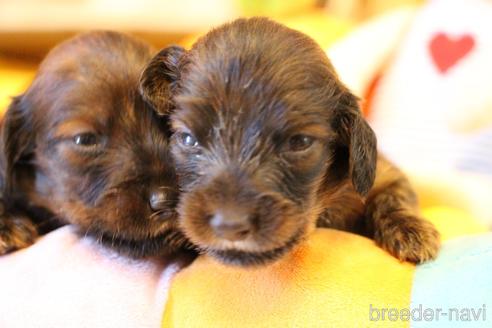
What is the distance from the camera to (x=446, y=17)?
2.52 metres

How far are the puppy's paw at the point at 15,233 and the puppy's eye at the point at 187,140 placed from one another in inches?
24.3

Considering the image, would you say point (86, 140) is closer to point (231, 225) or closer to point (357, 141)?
point (231, 225)

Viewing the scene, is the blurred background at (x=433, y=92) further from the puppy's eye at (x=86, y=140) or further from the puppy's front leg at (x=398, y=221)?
the puppy's eye at (x=86, y=140)

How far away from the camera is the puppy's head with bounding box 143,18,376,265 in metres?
1.30

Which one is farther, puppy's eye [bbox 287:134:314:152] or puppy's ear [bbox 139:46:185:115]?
puppy's ear [bbox 139:46:185:115]

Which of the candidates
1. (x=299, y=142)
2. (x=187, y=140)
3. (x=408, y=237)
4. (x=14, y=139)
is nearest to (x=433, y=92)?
(x=408, y=237)

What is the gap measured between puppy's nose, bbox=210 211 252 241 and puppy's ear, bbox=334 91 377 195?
409mm

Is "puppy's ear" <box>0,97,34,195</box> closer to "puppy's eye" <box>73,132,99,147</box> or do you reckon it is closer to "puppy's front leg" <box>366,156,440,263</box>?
"puppy's eye" <box>73,132,99,147</box>

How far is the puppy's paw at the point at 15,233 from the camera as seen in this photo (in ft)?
5.58

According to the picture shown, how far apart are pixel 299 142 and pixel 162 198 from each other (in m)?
0.38

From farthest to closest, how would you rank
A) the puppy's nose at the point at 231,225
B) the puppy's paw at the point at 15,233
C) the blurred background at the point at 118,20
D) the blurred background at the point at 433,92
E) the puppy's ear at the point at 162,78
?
the blurred background at the point at 118,20, the blurred background at the point at 433,92, the puppy's paw at the point at 15,233, the puppy's ear at the point at 162,78, the puppy's nose at the point at 231,225

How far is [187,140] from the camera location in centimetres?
149

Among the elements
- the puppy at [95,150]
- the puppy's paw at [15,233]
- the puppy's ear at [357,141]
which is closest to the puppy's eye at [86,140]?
the puppy at [95,150]

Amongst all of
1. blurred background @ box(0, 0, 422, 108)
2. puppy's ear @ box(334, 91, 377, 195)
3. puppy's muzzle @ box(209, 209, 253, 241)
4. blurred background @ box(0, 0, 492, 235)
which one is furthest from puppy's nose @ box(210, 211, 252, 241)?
blurred background @ box(0, 0, 422, 108)
